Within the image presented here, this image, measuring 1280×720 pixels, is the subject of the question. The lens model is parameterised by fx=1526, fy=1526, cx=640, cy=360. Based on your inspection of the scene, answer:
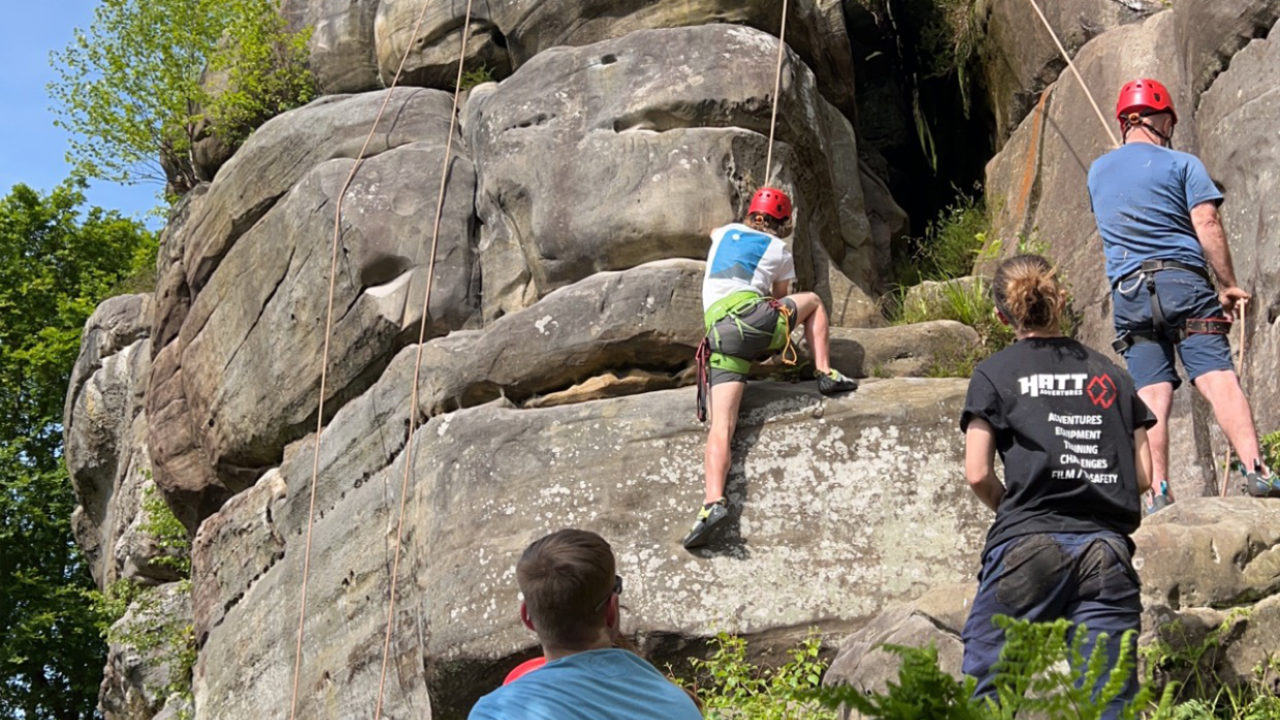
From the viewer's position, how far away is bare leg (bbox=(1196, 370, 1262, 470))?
239 inches

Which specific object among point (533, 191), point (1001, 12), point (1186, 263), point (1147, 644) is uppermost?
point (1001, 12)

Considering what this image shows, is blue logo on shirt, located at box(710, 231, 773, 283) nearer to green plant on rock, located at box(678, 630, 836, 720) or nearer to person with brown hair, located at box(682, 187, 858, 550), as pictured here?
person with brown hair, located at box(682, 187, 858, 550)

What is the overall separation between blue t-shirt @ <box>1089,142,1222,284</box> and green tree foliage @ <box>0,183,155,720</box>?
15505 mm

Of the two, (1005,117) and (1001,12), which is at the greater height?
(1001,12)

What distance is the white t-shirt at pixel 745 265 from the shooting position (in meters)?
7.62

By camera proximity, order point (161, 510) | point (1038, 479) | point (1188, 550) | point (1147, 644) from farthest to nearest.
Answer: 1. point (161, 510)
2. point (1188, 550)
3. point (1147, 644)
4. point (1038, 479)

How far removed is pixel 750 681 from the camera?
6922mm

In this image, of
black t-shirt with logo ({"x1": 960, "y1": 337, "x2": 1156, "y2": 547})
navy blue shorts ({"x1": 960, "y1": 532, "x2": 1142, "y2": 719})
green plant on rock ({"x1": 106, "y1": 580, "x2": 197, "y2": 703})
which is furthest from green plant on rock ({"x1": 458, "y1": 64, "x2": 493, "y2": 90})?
navy blue shorts ({"x1": 960, "y1": 532, "x2": 1142, "y2": 719})

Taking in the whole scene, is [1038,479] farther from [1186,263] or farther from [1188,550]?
[1186,263]

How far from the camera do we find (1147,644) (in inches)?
208

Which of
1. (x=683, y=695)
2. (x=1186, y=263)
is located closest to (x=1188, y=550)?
(x=1186, y=263)

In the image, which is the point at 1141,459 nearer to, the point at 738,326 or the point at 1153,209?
the point at 1153,209

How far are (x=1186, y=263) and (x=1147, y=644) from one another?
5.97 feet

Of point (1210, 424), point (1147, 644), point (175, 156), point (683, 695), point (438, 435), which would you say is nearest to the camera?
point (683, 695)
